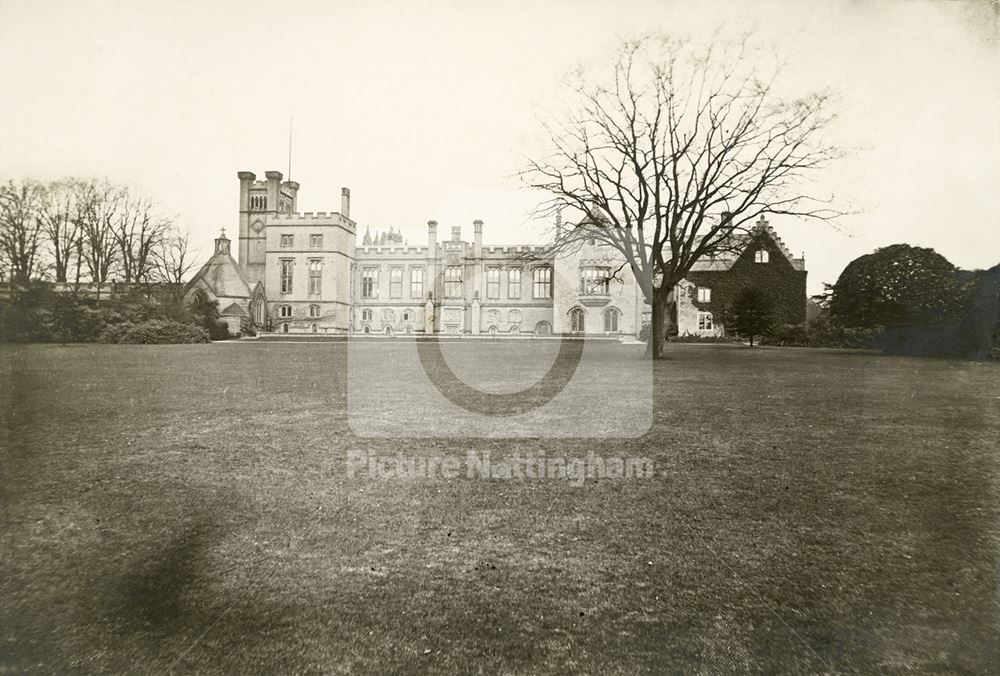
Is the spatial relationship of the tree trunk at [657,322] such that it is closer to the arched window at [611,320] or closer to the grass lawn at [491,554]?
the grass lawn at [491,554]

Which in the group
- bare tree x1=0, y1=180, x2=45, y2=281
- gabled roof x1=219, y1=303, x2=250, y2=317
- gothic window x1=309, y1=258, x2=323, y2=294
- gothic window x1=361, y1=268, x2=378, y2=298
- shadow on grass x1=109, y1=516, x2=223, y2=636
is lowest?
shadow on grass x1=109, y1=516, x2=223, y2=636

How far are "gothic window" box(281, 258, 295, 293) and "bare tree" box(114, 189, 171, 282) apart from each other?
40.9ft

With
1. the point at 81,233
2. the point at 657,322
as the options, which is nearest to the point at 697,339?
the point at 657,322

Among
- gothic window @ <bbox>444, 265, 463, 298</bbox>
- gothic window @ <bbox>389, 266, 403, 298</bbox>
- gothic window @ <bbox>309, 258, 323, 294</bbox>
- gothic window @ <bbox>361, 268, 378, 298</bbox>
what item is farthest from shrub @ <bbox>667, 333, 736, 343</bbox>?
gothic window @ <bbox>309, 258, 323, 294</bbox>

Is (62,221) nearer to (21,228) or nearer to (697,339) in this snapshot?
(21,228)

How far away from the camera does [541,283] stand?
42938 millimetres

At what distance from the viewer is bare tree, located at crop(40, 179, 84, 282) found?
6773mm

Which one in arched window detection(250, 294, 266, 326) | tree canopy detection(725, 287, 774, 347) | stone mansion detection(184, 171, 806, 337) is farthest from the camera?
tree canopy detection(725, 287, 774, 347)

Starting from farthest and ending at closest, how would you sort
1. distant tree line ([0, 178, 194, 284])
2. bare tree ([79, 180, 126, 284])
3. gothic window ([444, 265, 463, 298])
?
gothic window ([444, 265, 463, 298]) → bare tree ([79, 180, 126, 284]) → distant tree line ([0, 178, 194, 284])

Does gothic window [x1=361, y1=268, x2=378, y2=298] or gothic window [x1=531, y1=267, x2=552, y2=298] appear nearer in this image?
gothic window [x1=361, y1=268, x2=378, y2=298]

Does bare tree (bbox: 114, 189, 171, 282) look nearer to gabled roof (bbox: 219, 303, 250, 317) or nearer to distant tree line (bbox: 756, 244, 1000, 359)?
gabled roof (bbox: 219, 303, 250, 317)

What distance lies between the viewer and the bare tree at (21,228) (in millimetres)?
6004

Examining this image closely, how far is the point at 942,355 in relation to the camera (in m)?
13.9

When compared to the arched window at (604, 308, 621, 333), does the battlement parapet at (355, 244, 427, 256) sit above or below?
above
